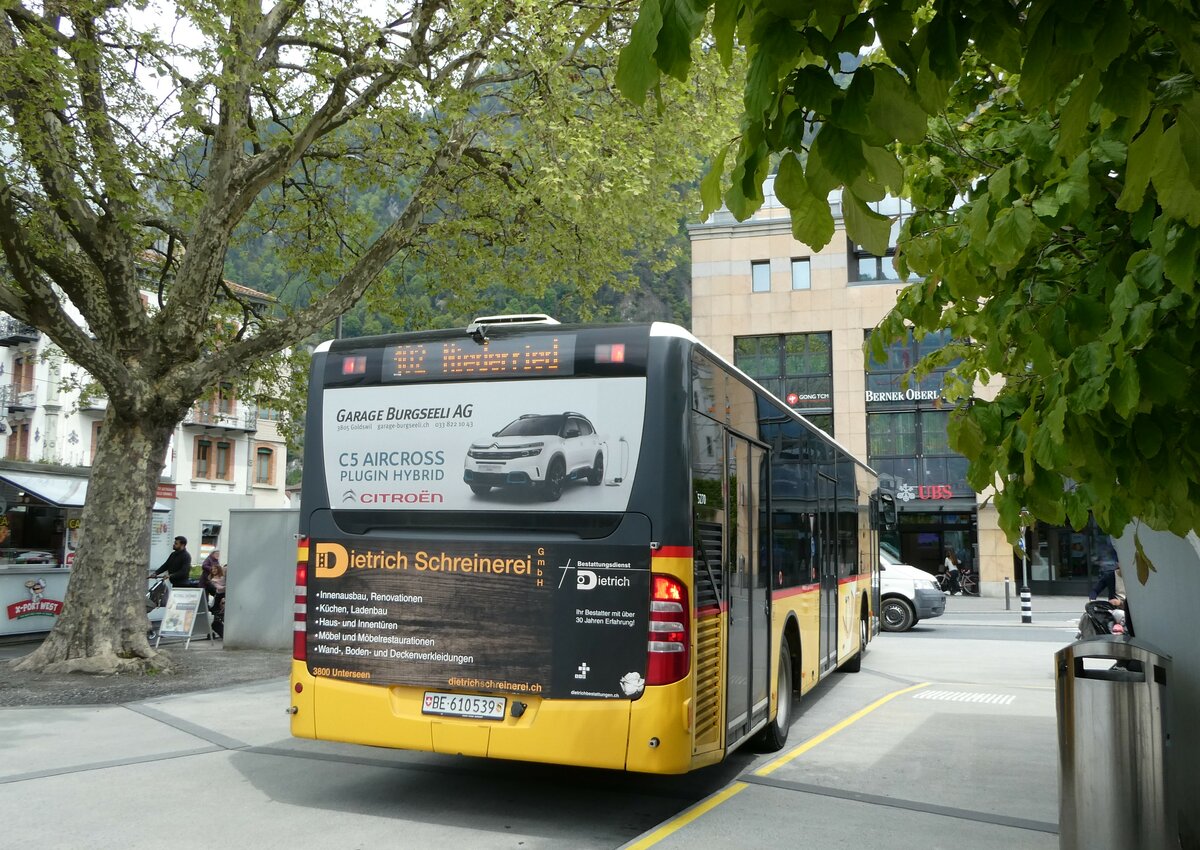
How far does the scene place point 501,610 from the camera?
248 inches

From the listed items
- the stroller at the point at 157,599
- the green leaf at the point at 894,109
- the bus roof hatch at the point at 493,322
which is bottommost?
the stroller at the point at 157,599

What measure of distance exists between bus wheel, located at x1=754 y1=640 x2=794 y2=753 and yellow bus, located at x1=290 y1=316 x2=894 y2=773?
3.87 ft

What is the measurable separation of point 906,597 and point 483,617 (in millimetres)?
16668

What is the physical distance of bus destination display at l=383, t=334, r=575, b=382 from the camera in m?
6.46

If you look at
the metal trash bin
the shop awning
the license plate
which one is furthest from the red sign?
the metal trash bin

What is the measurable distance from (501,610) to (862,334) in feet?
120

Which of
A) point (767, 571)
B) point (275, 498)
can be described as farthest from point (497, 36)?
point (275, 498)

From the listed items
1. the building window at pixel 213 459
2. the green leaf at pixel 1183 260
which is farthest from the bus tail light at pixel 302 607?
the building window at pixel 213 459

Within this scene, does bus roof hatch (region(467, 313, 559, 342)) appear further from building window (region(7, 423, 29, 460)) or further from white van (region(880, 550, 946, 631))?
building window (region(7, 423, 29, 460))

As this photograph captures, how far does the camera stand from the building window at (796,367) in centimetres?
4203

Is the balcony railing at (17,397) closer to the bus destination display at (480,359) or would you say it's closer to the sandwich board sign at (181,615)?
the sandwich board sign at (181,615)

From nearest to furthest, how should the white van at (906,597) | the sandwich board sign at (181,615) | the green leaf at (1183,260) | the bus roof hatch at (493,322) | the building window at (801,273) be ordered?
the green leaf at (1183,260), the bus roof hatch at (493,322), the sandwich board sign at (181,615), the white van at (906,597), the building window at (801,273)

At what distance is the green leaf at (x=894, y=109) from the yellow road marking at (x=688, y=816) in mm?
4450

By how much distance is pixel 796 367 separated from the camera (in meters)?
42.5
